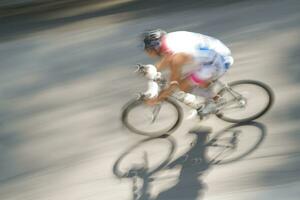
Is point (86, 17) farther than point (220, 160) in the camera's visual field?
Yes

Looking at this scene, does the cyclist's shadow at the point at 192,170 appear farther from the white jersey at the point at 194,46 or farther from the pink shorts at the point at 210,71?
the white jersey at the point at 194,46

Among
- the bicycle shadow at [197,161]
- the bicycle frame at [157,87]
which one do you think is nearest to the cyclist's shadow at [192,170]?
the bicycle shadow at [197,161]

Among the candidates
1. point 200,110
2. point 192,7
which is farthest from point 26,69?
point 200,110

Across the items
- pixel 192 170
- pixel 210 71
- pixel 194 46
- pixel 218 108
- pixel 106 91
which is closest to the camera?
pixel 194 46

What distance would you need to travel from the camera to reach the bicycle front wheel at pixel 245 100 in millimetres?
6543

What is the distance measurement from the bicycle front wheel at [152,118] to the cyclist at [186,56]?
19.1 inches

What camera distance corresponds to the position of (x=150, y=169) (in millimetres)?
6602

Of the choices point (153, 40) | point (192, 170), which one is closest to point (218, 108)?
point (192, 170)

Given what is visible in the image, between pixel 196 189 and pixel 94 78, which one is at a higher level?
pixel 94 78

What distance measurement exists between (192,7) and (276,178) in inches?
163

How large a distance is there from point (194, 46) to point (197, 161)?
1430mm

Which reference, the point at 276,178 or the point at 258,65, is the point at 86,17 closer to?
the point at 258,65

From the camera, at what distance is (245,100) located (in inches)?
263

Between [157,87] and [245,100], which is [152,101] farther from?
[245,100]
